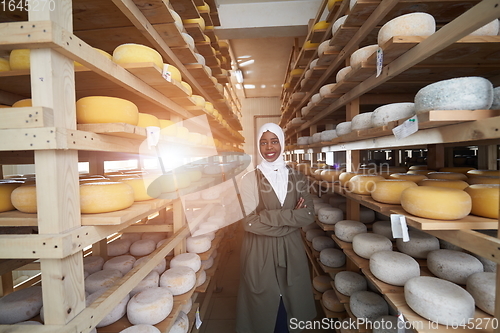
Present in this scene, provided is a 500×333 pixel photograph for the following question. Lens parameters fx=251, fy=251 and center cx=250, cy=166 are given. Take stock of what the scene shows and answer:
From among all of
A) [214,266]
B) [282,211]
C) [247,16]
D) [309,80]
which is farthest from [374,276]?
[247,16]

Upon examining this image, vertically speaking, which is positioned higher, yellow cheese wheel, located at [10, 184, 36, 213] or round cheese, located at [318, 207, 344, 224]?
yellow cheese wheel, located at [10, 184, 36, 213]

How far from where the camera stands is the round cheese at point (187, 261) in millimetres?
2096

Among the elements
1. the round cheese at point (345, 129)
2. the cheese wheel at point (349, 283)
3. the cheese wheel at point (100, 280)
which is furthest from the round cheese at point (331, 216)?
the cheese wheel at point (100, 280)

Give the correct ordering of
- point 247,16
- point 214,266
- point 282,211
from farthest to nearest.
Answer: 1. point 247,16
2. point 214,266
3. point 282,211

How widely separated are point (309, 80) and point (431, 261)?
9.14 feet

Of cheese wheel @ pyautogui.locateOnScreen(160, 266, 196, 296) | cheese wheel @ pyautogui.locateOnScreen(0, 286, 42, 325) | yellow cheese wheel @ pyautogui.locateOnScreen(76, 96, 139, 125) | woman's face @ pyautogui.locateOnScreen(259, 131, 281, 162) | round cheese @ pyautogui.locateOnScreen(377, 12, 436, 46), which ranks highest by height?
round cheese @ pyautogui.locateOnScreen(377, 12, 436, 46)

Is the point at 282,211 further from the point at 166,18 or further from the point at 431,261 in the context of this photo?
the point at 166,18

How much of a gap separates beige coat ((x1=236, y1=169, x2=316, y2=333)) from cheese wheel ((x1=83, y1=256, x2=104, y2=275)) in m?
1.10

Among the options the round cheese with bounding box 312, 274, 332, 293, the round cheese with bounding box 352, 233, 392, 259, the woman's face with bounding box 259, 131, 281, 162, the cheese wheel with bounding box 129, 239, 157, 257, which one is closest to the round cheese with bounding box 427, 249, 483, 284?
the round cheese with bounding box 352, 233, 392, 259

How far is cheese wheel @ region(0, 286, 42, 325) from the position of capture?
123 centimetres

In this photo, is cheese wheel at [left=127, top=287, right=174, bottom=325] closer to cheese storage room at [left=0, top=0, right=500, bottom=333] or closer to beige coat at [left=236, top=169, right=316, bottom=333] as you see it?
cheese storage room at [left=0, top=0, right=500, bottom=333]

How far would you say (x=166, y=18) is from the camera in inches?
66.6

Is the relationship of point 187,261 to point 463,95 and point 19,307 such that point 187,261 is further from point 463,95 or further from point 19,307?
point 463,95

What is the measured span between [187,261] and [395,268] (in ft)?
5.06
